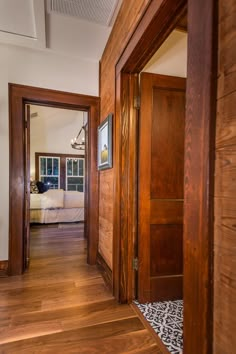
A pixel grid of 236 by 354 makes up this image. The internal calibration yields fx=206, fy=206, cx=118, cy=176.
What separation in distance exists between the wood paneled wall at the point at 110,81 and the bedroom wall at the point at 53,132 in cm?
473

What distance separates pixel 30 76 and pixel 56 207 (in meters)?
3.22

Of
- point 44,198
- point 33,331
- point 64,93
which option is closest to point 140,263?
point 33,331

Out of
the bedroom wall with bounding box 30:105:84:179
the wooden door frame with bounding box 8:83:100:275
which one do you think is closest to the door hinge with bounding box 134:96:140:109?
the wooden door frame with bounding box 8:83:100:275

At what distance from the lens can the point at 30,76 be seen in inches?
98.0

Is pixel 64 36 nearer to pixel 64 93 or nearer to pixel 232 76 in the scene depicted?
pixel 64 93

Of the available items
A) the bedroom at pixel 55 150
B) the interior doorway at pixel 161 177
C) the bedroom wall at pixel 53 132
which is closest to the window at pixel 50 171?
the bedroom at pixel 55 150

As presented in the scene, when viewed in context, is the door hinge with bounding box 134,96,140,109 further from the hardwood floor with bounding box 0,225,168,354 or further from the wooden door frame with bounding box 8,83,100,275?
the hardwood floor with bounding box 0,225,168,354

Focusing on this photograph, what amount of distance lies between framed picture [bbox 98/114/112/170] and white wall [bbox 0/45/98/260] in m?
0.74

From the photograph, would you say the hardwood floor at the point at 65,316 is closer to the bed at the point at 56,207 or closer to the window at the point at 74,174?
the bed at the point at 56,207

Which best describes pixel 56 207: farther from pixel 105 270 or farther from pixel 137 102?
pixel 137 102

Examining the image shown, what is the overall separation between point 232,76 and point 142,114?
1215mm

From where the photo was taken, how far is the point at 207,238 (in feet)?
2.43

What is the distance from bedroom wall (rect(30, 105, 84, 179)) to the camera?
716cm

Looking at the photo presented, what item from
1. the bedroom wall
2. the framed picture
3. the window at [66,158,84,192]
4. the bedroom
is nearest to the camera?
the framed picture
